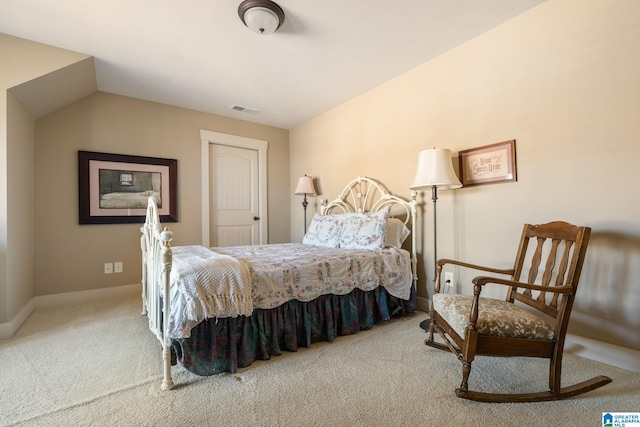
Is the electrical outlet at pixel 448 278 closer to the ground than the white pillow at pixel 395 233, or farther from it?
closer to the ground

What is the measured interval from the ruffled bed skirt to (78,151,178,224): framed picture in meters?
2.35

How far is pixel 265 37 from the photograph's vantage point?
A: 2.30 metres

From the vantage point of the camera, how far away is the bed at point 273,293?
60.8 inches

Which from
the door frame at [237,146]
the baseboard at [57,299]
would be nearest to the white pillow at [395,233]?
the door frame at [237,146]

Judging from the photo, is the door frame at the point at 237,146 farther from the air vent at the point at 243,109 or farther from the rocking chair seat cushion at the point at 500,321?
the rocking chair seat cushion at the point at 500,321

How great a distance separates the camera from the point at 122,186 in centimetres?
330

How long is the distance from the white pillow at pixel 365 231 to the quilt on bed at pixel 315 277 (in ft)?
0.37

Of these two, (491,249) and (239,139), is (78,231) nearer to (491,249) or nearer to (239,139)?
(239,139)

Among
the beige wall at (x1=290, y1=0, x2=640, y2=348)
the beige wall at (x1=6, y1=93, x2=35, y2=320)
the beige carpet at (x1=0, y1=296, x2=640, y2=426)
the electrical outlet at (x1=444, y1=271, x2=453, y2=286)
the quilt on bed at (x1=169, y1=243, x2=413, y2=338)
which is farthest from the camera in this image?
the electrical outlet at (x1=444, y1=271, x2=453, y2=286)

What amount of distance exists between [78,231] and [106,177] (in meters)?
0.64

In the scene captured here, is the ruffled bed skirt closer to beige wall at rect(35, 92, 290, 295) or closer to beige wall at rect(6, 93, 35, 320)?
beige wall at rect(6, 93, 35, 320)

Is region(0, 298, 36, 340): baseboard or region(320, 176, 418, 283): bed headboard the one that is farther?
region(320, 176, 418, 283): bed headboard

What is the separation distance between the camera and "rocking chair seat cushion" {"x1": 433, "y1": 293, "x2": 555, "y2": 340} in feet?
4.59

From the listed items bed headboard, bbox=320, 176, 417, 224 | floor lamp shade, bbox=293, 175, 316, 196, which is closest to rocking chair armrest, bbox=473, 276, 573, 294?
bed headboard, bbox=320, 176, 417, 224
